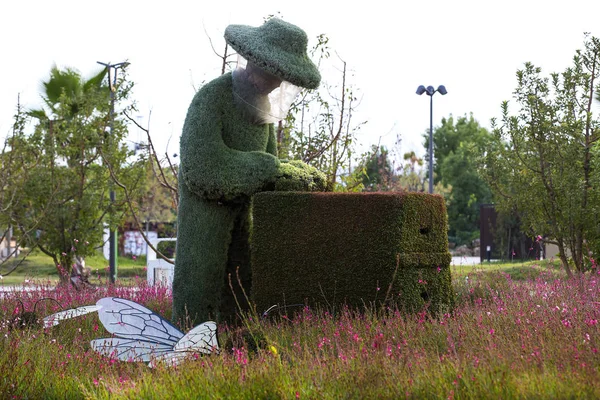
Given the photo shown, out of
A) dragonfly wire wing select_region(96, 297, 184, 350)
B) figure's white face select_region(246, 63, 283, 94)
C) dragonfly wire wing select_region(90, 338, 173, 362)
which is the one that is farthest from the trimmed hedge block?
dragonfly wire wing select_region(90, 338, 173, 362)

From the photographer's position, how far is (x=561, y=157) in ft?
35.0

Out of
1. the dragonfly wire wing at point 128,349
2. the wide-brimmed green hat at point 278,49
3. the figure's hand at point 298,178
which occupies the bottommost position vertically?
the dragonfly wire wing at point 128,349

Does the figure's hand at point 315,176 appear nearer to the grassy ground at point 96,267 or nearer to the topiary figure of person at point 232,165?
the topiary figure of person at point 232,165

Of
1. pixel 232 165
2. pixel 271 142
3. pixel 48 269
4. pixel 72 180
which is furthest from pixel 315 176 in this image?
pixel 48 269

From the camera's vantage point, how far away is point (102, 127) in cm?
1384

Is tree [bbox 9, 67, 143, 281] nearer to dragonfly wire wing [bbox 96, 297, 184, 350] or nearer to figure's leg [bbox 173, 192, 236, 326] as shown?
figure's leg [bbox 173, 192, 236, 326]

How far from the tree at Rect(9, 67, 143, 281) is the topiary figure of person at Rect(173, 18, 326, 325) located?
275 inches

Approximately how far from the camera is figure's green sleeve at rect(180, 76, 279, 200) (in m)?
6.38

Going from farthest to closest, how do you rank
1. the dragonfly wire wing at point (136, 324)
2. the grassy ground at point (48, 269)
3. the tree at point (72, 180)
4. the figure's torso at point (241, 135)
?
the grassy ground at point (48, 269) < the tree at point (72, 180) < the figure's torso at point (241, 135) < the dragonfly wire wing at point (136, 324)

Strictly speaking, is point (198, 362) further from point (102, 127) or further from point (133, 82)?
point (102, 127)

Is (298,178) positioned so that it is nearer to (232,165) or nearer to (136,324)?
(232,165)

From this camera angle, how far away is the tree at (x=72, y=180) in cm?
1351

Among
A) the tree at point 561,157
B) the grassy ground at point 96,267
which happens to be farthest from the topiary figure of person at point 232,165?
the grassy ground at point 96,267

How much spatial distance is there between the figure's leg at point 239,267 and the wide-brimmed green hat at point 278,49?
51.9 inches
